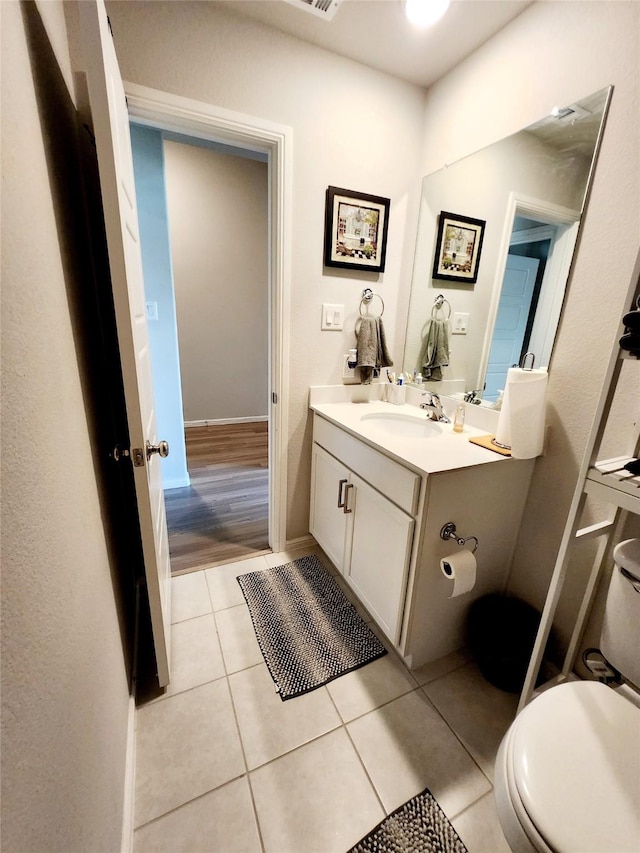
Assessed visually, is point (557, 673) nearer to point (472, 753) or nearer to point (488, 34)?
point (472, 753)

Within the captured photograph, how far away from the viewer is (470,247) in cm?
159

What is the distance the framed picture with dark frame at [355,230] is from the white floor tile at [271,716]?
5.89 ft

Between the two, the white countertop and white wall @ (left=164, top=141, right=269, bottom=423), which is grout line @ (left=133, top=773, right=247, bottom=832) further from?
white wall @ (left=164, top=141, right=269, bottom=423)

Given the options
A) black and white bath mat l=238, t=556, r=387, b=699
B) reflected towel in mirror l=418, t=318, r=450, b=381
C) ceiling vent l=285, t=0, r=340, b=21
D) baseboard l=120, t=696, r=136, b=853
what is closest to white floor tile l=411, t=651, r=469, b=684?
black and white bath mat l=238, t=556, r=387, b=699

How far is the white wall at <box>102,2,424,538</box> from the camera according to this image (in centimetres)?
128

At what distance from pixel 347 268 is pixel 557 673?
75.0 inches

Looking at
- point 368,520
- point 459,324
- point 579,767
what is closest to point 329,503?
point 368,520

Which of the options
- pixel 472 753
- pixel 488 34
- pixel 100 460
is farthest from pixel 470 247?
pixel 472 753

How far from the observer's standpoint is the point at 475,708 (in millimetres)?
1251

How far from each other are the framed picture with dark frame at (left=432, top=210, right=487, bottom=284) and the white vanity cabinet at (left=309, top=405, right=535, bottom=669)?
76 centimetres

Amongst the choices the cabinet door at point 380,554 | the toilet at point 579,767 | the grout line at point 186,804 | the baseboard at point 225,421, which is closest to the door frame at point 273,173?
the cabinet door at point 380,554

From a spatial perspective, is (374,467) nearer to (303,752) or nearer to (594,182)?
(303,752)

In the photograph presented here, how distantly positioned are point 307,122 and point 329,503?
1.71 metres

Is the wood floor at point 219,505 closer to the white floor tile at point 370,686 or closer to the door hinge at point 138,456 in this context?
the white floor tile at point 370,686
